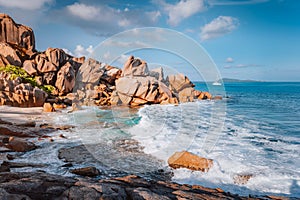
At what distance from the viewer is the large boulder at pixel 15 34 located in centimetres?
3434

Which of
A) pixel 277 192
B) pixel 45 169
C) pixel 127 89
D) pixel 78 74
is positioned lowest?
pixel 277 192

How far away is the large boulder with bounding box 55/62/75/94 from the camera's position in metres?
32.6

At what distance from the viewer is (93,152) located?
365 inches

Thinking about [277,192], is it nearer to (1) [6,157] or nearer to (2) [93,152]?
(2) [93,152]

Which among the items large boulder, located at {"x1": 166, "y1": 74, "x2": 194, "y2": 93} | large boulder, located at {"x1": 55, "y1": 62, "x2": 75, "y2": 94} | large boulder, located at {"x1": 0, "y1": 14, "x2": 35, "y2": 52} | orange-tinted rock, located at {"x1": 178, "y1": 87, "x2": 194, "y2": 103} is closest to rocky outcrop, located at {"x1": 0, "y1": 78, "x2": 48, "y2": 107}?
large boulder, located at {"x1": 55, "y1": 62, "x2": 75, "y2": 94}

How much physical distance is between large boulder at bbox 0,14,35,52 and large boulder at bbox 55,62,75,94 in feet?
26.0

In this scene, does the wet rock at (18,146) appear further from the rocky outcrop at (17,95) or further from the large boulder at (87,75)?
the large boulder at (87,75)

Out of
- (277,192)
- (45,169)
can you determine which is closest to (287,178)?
(277,192)

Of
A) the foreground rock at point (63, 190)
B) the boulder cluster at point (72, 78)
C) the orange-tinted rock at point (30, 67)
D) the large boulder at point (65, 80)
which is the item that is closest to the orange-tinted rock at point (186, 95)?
the boulder cluster at point (72, 78)

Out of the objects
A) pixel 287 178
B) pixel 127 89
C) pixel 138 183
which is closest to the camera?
pixel 138 183

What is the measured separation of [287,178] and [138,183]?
5.56m

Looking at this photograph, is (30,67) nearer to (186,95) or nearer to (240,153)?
(186,95)

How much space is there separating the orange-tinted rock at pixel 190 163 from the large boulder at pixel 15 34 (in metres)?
36.8

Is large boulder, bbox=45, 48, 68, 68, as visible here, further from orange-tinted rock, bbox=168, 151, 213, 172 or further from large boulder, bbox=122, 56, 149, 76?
orange-tinted rock, bbox=168, 151, 213, 172
